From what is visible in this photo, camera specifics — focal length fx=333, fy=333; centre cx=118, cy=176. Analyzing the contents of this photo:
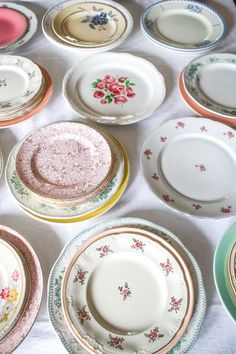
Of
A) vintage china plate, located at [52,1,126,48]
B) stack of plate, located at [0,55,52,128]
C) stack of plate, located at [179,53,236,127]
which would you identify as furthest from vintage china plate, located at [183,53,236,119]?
stack of plate, located at [0,55,52,128]

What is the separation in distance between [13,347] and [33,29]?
2.67 ft

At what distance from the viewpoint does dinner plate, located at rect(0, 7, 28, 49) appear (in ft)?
3.08

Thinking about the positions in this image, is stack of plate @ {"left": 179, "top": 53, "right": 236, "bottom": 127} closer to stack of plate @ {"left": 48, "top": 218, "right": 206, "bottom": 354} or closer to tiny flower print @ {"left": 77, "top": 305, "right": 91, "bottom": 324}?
stack of plate @ {"left": 48, "top": 218, "right": 206, "bottom": 354}

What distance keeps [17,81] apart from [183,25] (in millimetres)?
508

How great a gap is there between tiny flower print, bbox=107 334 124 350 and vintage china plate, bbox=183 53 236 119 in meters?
0.51

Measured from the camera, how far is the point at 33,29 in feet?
3.10

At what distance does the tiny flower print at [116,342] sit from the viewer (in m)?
0.48

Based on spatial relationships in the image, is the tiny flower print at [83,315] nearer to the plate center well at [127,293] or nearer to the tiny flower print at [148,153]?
the plate center well at [127,293]

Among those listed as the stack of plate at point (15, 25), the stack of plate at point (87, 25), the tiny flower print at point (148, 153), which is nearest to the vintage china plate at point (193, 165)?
the tiny flower print at point (148, 153)

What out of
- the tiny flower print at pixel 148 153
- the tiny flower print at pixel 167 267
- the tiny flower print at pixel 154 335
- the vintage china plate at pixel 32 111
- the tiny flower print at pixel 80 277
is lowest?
the tiny flower print at pixel 154 335

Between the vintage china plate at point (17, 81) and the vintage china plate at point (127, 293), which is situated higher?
the vintage china plate at point (17, 81)

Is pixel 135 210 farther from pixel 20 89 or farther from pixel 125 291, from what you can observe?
pixel 20 89

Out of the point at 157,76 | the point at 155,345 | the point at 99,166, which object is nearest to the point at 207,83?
the point at 157,76

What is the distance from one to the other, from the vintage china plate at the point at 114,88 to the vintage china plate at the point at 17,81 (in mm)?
74
